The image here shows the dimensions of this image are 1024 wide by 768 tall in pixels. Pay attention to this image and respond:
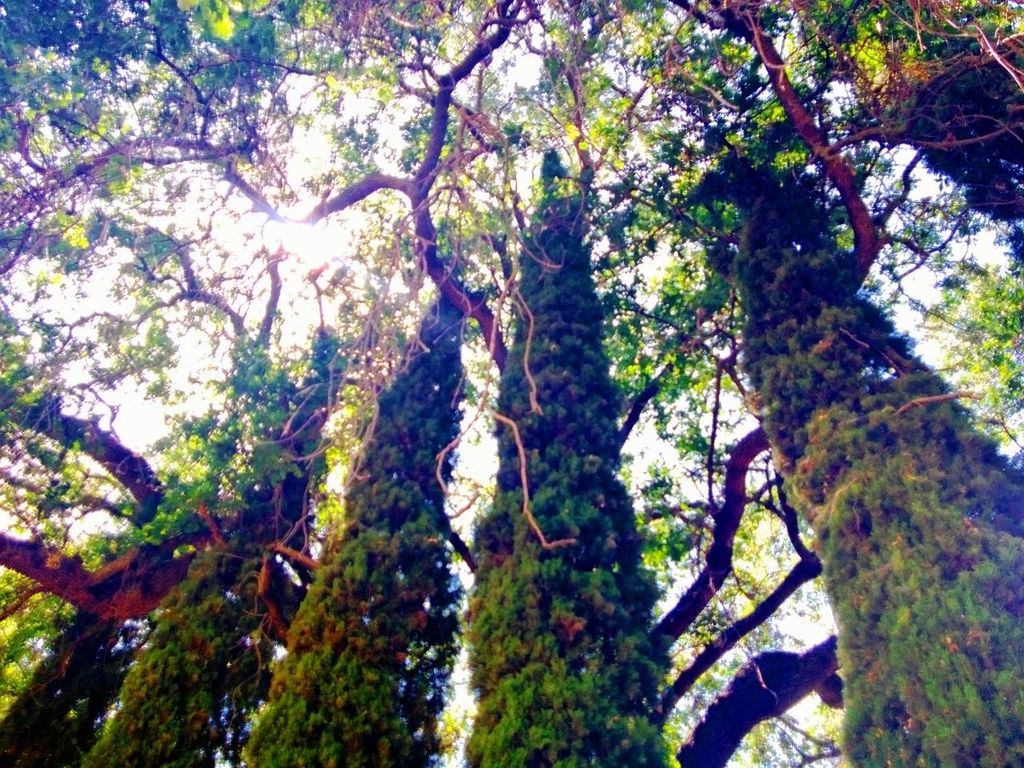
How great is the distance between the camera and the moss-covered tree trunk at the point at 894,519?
318cm

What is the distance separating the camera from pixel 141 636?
709 cm

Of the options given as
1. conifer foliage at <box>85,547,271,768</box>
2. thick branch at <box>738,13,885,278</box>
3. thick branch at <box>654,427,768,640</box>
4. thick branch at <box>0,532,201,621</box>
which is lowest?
conifer foliage at <box>85,547,271,768</box>

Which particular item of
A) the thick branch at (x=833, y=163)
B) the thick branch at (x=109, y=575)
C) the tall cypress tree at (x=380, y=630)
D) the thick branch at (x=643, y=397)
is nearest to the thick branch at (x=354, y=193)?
the tall cypress tree at (x=380, y=630)

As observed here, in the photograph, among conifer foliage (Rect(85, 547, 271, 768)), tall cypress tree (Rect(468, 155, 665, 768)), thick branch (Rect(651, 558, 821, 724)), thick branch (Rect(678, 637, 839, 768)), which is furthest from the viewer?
thick branch (Rect(651, 558, 821, 724))

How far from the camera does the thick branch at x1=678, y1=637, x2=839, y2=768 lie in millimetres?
6867

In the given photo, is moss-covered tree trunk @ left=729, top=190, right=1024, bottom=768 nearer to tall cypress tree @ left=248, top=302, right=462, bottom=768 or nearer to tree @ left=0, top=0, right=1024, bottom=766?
tree @ left=0, top=0, right=1024, bottom=766

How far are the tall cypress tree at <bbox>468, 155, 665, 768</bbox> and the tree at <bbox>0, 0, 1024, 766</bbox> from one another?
3cm

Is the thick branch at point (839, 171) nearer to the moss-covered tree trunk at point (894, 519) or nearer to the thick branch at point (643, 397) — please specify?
the moss-covered tree trunk at point (894, 519)

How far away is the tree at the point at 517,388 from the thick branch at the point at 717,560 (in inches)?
1.6

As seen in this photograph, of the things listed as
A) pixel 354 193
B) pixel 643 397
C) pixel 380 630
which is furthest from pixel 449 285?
pixel 380 630

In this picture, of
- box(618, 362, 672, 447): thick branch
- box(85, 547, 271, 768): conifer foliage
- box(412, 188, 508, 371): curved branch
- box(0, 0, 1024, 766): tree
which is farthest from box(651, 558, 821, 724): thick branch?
box(85, 547, 271, 768): conifer foliage

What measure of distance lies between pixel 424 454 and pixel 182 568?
2760mm

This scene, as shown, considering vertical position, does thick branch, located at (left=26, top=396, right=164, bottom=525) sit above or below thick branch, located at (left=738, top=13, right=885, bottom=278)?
below

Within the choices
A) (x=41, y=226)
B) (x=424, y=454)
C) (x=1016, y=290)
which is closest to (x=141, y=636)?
(x=424, y=454)
